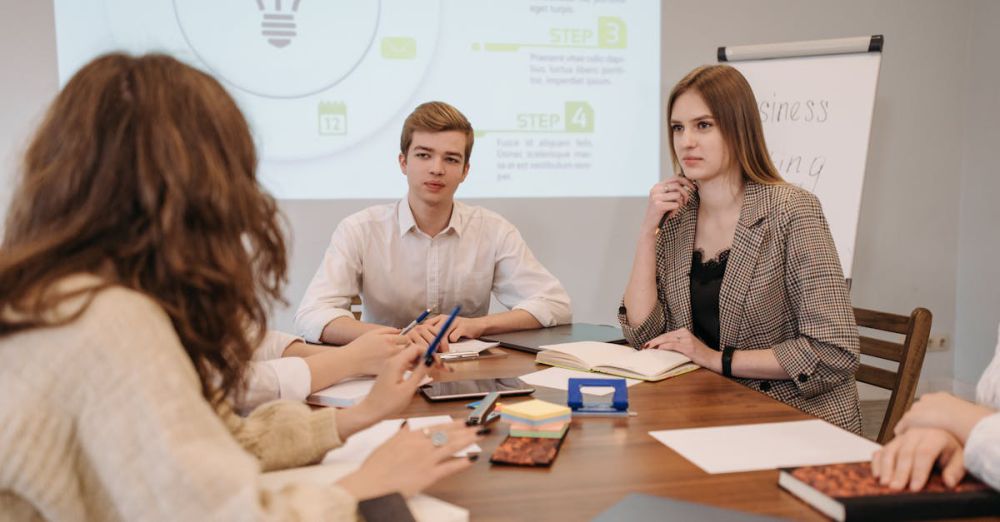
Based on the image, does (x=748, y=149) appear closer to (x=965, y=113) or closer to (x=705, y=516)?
(x=705, y=516)

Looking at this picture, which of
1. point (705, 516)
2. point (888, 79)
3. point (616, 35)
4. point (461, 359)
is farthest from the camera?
point (888, 79)

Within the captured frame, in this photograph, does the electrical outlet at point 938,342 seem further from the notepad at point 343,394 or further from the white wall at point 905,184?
the notepad at point 343,394

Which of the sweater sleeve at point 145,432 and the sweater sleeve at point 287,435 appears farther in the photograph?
the sweater sleeve at point 287,435

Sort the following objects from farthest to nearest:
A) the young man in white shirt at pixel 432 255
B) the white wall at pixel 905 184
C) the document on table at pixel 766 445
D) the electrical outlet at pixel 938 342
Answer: the electrical outlet at pixel 938 342, the white wall at pixel 905 184, the young man in white shirt at pixel 432 255, the document on table at pixel 766 445

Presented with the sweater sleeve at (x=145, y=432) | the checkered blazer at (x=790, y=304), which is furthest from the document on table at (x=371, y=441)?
the checkered blazer at (x=790, y=304)

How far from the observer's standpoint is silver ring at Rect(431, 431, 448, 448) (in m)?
0.83

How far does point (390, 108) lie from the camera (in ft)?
9.79

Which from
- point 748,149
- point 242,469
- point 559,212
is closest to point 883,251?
point 559,212

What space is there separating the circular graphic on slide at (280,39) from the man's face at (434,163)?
0.92 metres

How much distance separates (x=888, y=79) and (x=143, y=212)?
369 cm

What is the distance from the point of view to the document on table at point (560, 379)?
1.33 metres

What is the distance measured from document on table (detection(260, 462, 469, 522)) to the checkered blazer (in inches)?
40.8

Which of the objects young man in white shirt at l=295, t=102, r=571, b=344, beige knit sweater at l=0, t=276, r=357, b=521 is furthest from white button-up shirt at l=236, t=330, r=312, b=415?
young man in white shirt at l=295, t=102, r=571, b=344

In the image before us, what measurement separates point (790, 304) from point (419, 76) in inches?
73.6
